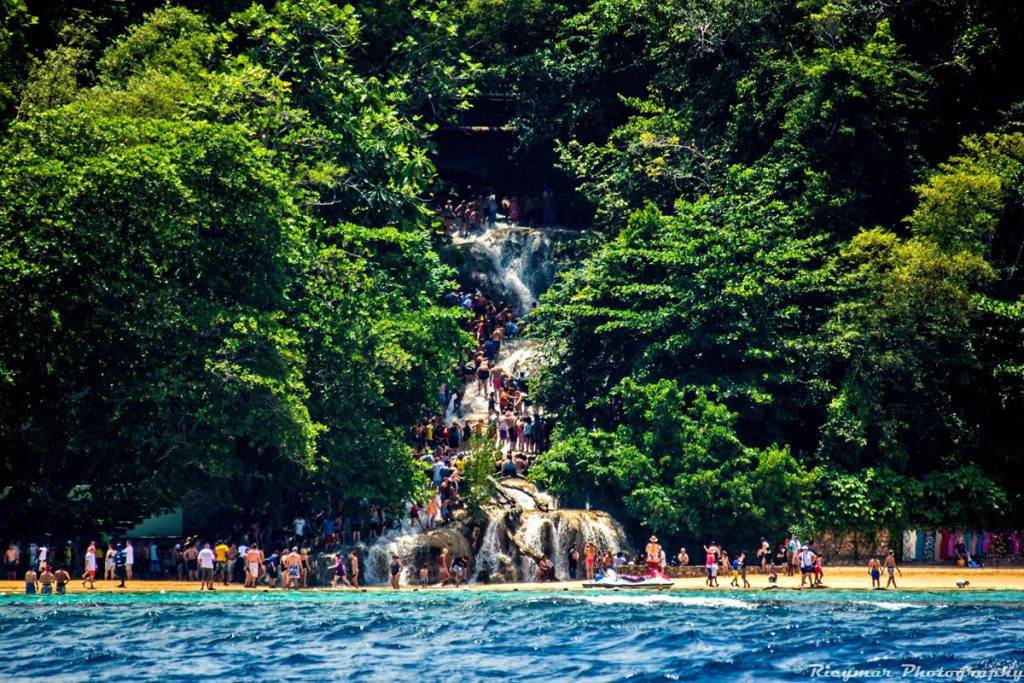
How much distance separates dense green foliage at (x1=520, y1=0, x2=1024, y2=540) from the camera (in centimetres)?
Result: 5306

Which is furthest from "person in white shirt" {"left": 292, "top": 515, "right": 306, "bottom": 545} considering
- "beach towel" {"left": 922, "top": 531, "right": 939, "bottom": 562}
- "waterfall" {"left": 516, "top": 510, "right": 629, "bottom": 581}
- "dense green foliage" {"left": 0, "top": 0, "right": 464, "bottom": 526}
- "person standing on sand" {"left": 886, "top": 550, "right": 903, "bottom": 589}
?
"beach towel" {"left": 922, "top": 531, "right": 939, "bottom": 562}

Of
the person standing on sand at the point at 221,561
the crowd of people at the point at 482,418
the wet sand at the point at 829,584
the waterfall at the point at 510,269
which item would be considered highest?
the waterfall at the point at 510,269

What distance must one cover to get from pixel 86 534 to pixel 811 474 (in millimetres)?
22590

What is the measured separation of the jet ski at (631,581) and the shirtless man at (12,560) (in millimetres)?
16493

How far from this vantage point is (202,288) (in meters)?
48.0

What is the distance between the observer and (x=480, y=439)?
179ft

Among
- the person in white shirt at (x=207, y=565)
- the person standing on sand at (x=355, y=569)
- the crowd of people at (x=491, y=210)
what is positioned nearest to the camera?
the person in white shirt at (x=207, y=565)

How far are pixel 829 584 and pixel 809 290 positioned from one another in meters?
10.7

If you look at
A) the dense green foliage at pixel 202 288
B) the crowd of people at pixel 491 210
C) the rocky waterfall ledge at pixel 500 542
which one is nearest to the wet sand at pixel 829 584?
the rocky waterfall ledge at pixel 500 542

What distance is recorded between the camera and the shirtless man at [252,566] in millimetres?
47438

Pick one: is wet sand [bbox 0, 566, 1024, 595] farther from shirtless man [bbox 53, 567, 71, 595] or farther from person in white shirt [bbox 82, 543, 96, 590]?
shirtless man [bbox 53, 567, 71, 595]

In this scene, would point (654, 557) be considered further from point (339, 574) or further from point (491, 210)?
point (491, 210)

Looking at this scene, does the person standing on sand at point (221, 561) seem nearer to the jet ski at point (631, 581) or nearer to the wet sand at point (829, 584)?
the wet sand at point (829, 584)

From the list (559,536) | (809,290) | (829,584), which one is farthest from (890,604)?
(809,290)
